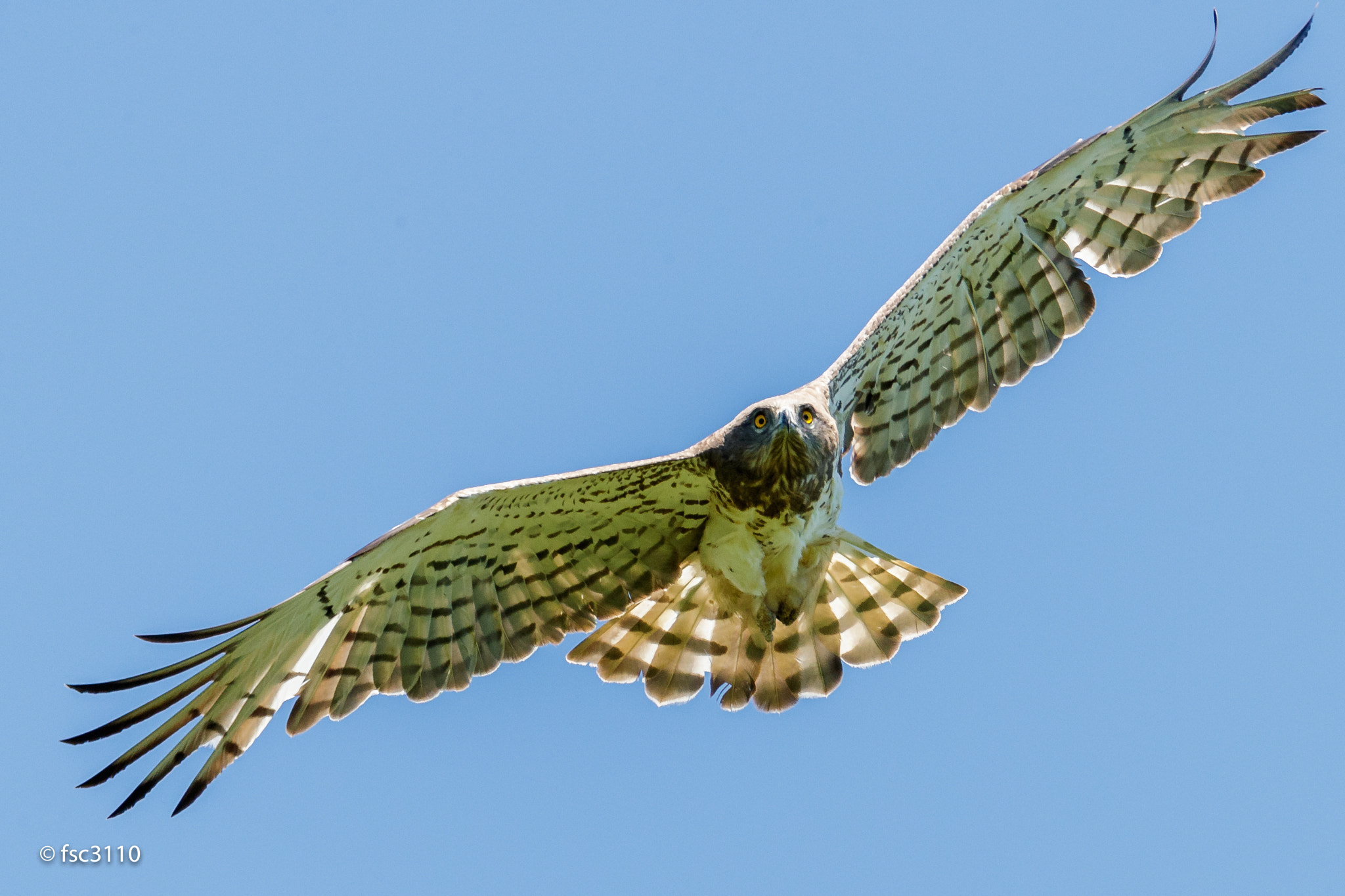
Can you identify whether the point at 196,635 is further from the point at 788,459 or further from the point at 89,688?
the point at 788,459

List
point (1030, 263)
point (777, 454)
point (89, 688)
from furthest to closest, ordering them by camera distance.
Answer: point (1030, 263)
point (777, 454)
point (89, 688)

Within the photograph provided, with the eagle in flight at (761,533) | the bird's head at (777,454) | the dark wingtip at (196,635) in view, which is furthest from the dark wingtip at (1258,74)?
the dark wingtip at (196,635)

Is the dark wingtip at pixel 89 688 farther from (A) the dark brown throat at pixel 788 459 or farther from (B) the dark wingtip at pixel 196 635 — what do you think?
(A) the dark brown throat at pixel 788 459

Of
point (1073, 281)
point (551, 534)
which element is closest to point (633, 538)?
point (551, 534)

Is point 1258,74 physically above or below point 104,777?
above

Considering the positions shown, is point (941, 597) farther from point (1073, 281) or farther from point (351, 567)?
point (351, 567)

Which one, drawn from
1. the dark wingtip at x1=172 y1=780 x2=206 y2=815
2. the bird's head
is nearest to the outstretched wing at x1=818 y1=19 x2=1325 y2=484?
the bird's head

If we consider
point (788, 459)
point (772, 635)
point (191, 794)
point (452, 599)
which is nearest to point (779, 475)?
point (788, 459)
